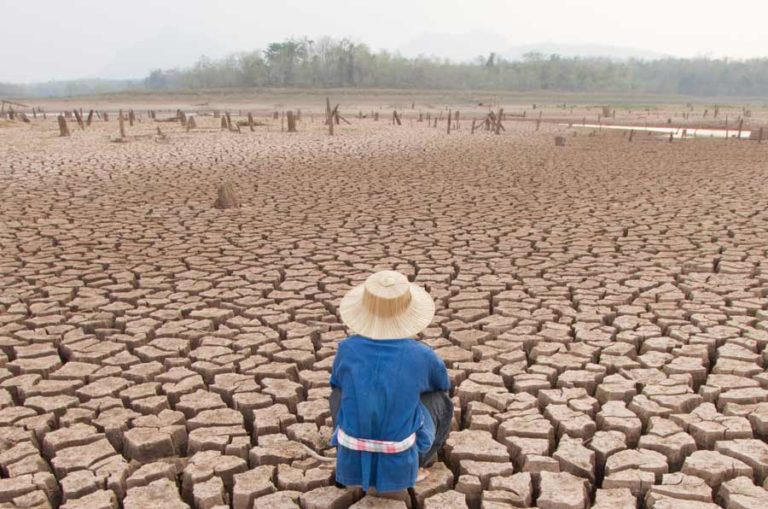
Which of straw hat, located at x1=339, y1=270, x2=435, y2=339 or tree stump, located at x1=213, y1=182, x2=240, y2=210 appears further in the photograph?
tree stump, located at x1=213, y1=182, x2=240, y2=210

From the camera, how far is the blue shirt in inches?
98.1

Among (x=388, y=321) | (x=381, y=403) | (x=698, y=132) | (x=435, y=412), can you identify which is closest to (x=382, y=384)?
(x=381, y=403)

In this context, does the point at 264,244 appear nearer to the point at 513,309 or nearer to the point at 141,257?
the point at 141,257

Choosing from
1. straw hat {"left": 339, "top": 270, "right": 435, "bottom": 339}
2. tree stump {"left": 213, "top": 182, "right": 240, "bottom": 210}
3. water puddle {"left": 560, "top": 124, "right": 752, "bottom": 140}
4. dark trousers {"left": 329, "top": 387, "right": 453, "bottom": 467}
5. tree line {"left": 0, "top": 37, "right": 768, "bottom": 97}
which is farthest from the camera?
tree line {"left": 0, "top": 37, "right": 768, "bottom": 97}

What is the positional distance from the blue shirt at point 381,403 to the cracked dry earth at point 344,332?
0.53ft

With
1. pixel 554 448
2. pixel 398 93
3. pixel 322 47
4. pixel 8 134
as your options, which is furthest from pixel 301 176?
pixel 322 47

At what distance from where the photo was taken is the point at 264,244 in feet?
20.9

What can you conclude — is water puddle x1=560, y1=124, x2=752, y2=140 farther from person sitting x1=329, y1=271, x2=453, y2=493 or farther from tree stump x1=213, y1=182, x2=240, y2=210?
person sitting x1=329, y1=271, x2=453, y2=493

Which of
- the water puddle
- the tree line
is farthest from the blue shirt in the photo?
the tree line

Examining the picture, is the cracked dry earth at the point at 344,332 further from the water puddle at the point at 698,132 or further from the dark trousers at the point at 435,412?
the water puddle at the point at 698,132

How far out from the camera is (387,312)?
8.18ft

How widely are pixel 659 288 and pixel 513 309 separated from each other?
4.09ft

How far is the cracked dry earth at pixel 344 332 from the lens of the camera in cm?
281

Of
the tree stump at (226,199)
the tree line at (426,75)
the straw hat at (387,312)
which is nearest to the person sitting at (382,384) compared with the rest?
the straw hat at (387,312)
